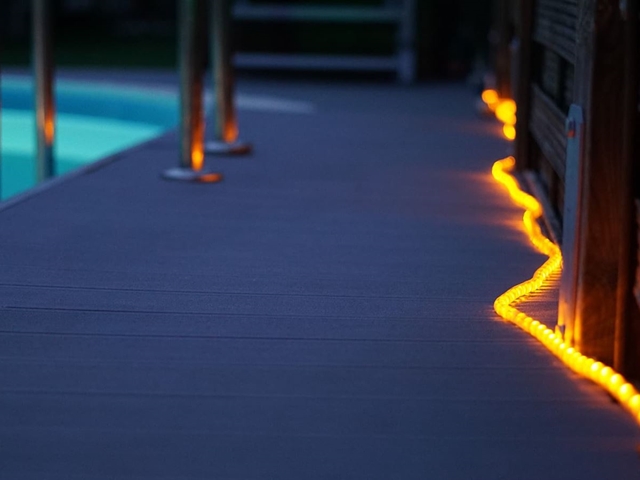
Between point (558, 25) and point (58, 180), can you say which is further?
point (58, 180)

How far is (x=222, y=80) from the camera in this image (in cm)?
453

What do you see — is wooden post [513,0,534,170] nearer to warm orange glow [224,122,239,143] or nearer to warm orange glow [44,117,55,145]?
warm orange glow [224,122,239,143]

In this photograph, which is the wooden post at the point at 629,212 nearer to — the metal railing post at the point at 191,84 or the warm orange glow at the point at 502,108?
the metal railing post at the point at 191,84

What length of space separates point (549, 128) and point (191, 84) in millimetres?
1178

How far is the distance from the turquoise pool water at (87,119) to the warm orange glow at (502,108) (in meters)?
2.01

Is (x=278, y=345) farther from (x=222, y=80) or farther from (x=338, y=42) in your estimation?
(x=338, y=42)

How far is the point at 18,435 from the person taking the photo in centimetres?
154

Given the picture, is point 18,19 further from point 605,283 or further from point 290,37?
point 605,283

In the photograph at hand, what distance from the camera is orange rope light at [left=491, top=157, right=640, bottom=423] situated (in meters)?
1.68

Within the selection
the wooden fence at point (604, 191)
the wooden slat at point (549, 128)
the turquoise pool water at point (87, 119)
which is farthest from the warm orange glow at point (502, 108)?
the wooden fence at point (604, 191)

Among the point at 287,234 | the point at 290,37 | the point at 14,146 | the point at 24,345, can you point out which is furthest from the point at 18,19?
the point at 24,345

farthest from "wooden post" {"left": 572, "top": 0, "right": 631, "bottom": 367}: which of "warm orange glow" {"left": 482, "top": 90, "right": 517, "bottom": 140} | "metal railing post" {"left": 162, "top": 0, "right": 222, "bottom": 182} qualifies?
"warm orange glow" {"left": 482, "top": 90, "right": 517, "bottom": 140}

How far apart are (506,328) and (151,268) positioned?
854mm

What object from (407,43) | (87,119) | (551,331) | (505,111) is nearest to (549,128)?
(551,331)
